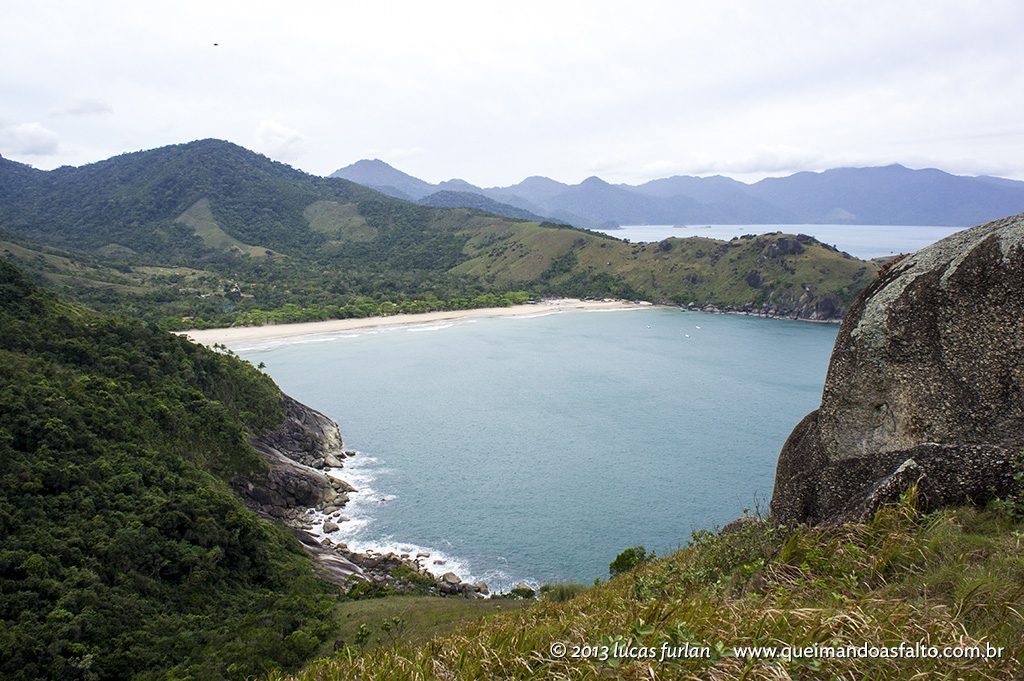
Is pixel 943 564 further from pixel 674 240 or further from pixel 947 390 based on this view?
pixel 674 240

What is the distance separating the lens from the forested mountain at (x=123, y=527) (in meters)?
19.6

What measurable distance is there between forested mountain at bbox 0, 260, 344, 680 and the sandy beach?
46.8 metres

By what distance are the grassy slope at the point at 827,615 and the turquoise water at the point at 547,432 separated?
14.0 ft

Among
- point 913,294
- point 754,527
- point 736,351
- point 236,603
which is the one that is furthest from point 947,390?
point 736,351

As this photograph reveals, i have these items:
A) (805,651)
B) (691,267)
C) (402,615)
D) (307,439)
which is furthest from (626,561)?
(691,267)

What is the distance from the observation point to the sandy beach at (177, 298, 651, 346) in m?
92.1

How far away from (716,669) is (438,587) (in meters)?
27.9

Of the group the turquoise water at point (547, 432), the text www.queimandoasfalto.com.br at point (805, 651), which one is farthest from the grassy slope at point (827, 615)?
the turquoise water at point (547, 432)

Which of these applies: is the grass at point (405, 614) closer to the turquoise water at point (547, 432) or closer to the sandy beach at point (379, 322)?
the turquoise water at point (547, 432)

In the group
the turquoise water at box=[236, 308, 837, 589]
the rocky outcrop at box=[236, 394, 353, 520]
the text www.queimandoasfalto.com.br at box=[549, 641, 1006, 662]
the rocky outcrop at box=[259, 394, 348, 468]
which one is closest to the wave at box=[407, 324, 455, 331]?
the turquoise water at box=[236, 308, 837, 589]

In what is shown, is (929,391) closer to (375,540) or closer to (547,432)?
(375,540)

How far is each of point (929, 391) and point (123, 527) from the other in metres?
27.7

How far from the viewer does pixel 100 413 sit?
31.2 metres

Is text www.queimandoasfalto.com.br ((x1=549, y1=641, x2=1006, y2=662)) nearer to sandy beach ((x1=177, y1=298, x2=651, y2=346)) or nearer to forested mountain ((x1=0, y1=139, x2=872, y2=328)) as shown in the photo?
sandy beach ((x1=177, y1=298, x2=651, y2=346))
